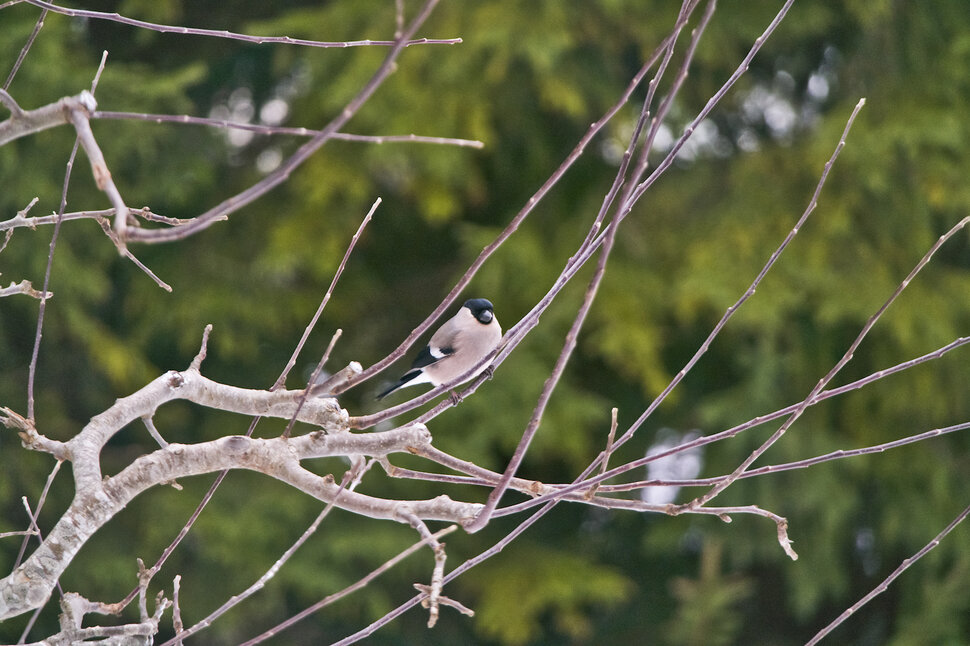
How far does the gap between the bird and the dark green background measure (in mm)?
1711

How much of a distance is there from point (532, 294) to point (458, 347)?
2.18 metres

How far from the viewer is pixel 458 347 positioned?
12.2 ft

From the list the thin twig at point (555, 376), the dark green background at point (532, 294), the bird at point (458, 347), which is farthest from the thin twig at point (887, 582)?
the dark green background at point (532, 294)

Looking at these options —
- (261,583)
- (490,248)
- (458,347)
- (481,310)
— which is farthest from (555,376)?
(481,310)

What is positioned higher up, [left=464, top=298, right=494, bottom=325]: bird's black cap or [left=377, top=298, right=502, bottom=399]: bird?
[left=464, top=298, right=494, bottom=325]: bird's black cap

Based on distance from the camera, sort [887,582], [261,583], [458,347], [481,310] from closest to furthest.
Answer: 1. [261,583]
2. [887,582]
3. [458,347]
4. [481,310]

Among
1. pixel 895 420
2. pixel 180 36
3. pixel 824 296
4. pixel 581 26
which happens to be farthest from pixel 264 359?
pixel 895 420

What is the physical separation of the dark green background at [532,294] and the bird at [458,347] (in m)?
1.71

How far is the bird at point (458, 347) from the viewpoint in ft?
12.1

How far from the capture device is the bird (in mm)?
3701

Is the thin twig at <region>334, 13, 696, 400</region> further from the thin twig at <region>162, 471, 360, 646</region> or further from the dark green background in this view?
the dark green background

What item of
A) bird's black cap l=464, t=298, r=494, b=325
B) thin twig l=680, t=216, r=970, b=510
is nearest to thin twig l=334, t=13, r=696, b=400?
thin twig l=680, t=216, r=970, b=510

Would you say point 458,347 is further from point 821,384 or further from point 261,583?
point 261,583

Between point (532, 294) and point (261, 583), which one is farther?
point (532, 294)
